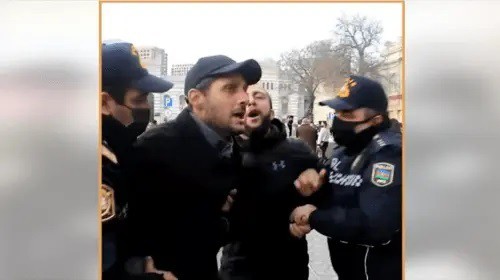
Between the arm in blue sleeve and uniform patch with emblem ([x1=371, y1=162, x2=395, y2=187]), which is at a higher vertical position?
uniform patch with emblem ([x1=371, y1=162, x2=395, y2=187])

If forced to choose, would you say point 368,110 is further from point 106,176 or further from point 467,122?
point 106,176

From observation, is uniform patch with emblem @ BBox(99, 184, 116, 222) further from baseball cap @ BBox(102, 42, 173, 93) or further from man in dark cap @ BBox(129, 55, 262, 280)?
baseball cap @ BBox(102, 42, 173, 93)

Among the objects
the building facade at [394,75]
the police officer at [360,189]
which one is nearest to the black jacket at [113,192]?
the police officer at [360,189]

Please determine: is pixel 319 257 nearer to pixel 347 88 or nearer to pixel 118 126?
pixel 347 88

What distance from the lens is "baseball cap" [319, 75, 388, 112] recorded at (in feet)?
7.95

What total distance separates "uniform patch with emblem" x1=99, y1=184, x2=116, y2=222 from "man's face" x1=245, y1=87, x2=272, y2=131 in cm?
66

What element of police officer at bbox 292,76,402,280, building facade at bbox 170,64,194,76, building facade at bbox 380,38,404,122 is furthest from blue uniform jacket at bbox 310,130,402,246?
building facade at bbox 170,64,194,76

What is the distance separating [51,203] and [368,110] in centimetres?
144

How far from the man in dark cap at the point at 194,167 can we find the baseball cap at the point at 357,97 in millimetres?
369

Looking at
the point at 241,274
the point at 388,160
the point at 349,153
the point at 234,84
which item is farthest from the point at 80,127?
the point at 388,160

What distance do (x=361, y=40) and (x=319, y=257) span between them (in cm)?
98

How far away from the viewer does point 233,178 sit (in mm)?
2412

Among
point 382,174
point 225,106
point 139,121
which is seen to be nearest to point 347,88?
point 382,174

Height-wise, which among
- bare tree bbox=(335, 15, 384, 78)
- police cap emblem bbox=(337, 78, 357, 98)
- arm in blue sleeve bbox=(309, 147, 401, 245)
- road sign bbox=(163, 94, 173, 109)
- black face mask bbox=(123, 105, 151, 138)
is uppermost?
bare tree bbox=(335, 15, 384, 78)
